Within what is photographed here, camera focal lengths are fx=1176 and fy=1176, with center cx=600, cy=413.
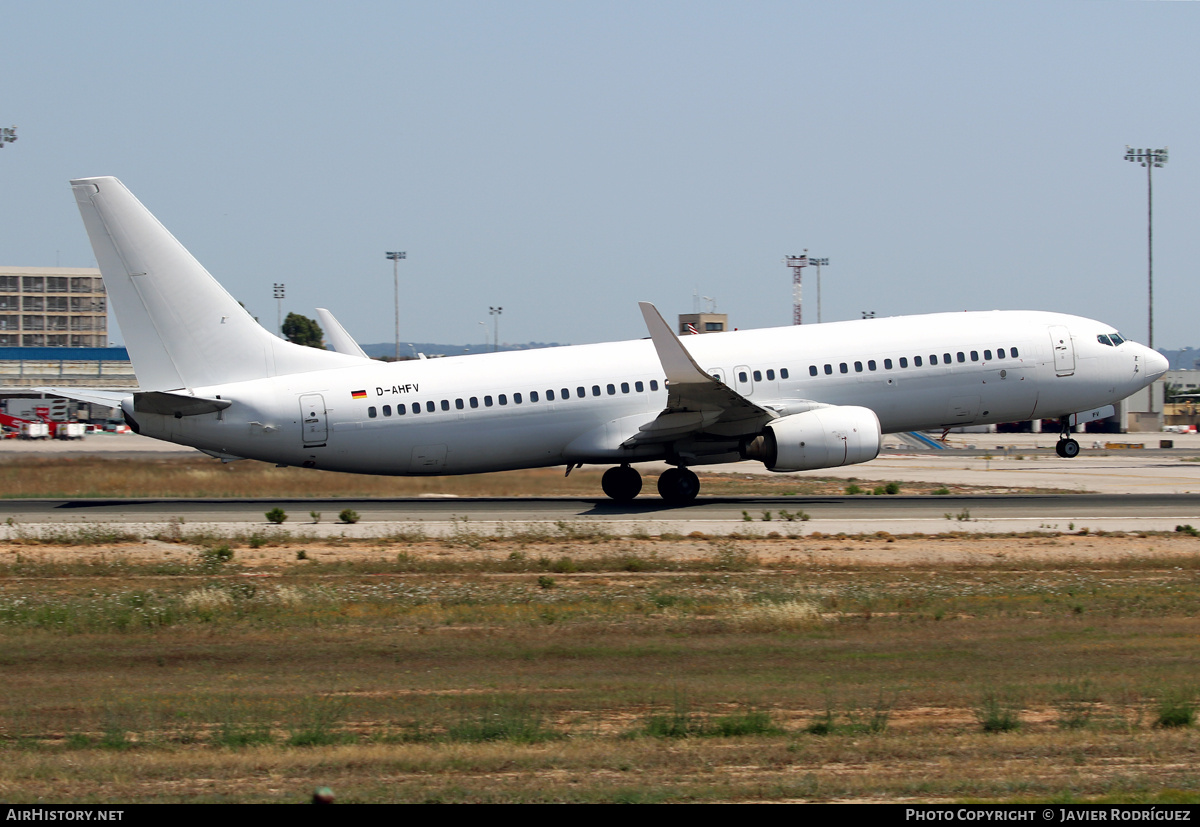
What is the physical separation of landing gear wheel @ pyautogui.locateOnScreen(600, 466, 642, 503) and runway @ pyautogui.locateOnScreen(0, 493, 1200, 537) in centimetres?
50

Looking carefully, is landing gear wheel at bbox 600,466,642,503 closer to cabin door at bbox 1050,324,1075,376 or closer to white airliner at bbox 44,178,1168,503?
white airliner at bbox 44,178,1168,503

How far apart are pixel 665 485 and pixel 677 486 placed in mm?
338

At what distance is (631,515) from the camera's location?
30.4 m

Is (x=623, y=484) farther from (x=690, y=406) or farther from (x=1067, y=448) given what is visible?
(x=1067, y=448)

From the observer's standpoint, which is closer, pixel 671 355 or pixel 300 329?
pixel 671 355

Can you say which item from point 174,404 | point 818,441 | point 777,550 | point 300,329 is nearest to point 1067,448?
point 818,441

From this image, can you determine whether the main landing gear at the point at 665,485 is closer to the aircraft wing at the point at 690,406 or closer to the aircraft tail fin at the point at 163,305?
the aircraft wing at the point at 690,406

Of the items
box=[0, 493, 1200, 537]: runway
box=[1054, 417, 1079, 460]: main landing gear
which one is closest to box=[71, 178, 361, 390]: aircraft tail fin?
box=[0, 493, 1200, 537]: runway

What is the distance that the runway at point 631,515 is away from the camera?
27516 millimetres

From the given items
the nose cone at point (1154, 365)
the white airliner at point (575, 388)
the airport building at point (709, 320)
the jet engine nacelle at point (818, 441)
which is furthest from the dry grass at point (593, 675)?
the airport building at point (709, 320)

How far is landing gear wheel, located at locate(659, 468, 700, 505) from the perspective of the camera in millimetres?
32844
